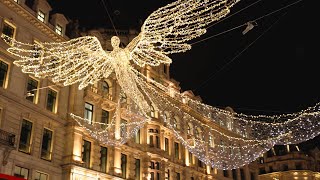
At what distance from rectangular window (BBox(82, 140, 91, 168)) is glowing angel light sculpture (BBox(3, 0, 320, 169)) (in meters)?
0.93

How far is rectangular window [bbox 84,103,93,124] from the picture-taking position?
95.6ft

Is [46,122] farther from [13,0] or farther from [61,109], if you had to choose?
[13,0]

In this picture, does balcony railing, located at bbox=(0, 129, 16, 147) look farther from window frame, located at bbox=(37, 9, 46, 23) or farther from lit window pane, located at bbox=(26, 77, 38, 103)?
window frame, located at bbox=(37, 9, 46, 23)

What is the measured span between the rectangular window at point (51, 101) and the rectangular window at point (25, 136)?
2.37 m

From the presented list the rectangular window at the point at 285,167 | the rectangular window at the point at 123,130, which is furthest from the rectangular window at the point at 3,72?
the rectangular window at the point at 285,167

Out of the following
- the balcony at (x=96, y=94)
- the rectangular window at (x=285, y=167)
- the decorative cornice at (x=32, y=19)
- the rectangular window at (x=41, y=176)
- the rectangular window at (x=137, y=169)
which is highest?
the decorative cornice at (x=32, y=19)

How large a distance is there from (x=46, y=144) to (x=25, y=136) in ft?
6.04

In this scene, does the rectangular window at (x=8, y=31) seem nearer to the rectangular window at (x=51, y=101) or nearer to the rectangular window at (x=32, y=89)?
the rectangular window at (x=32, y=89)

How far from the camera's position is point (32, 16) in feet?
85.4

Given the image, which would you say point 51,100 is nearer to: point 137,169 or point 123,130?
point 123,130

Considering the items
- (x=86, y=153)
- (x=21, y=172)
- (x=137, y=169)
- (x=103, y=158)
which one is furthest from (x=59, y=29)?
(x=137, y=169)

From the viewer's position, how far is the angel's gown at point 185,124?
21.9 metres

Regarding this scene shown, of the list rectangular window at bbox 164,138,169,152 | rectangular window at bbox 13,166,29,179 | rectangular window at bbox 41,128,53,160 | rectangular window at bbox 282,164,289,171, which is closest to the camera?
rectangular window at bbox 13,166,29,179

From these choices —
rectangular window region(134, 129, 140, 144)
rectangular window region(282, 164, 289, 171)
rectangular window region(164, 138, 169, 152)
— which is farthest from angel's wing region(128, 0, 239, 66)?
rectangular window region(282, 164, 289, 171)
